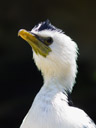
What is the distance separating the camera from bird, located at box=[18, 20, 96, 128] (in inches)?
125

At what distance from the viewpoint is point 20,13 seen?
7.14m

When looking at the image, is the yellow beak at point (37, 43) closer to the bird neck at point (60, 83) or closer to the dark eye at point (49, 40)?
the dark eye at point (49, 40)

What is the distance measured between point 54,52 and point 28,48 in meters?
3.89

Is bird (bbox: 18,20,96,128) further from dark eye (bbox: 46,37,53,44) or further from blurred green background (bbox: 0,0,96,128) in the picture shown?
blurred green background (bbox: 0,0,96,128)

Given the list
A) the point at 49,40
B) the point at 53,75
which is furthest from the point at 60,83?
the point at 49,40

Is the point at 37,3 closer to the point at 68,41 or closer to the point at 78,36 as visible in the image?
the point at 78,36

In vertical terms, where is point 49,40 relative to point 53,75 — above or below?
above

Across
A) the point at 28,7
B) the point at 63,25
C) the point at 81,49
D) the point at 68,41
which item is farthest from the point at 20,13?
the point at 68,41

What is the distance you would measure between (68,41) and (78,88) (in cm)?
376

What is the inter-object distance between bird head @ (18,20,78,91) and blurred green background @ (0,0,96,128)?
353 centimetres

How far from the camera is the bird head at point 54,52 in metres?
3.38

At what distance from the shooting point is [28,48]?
23.8ft

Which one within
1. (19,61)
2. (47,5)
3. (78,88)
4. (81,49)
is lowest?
(78,88)

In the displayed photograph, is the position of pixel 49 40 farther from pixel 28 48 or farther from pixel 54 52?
pixel 28 48
